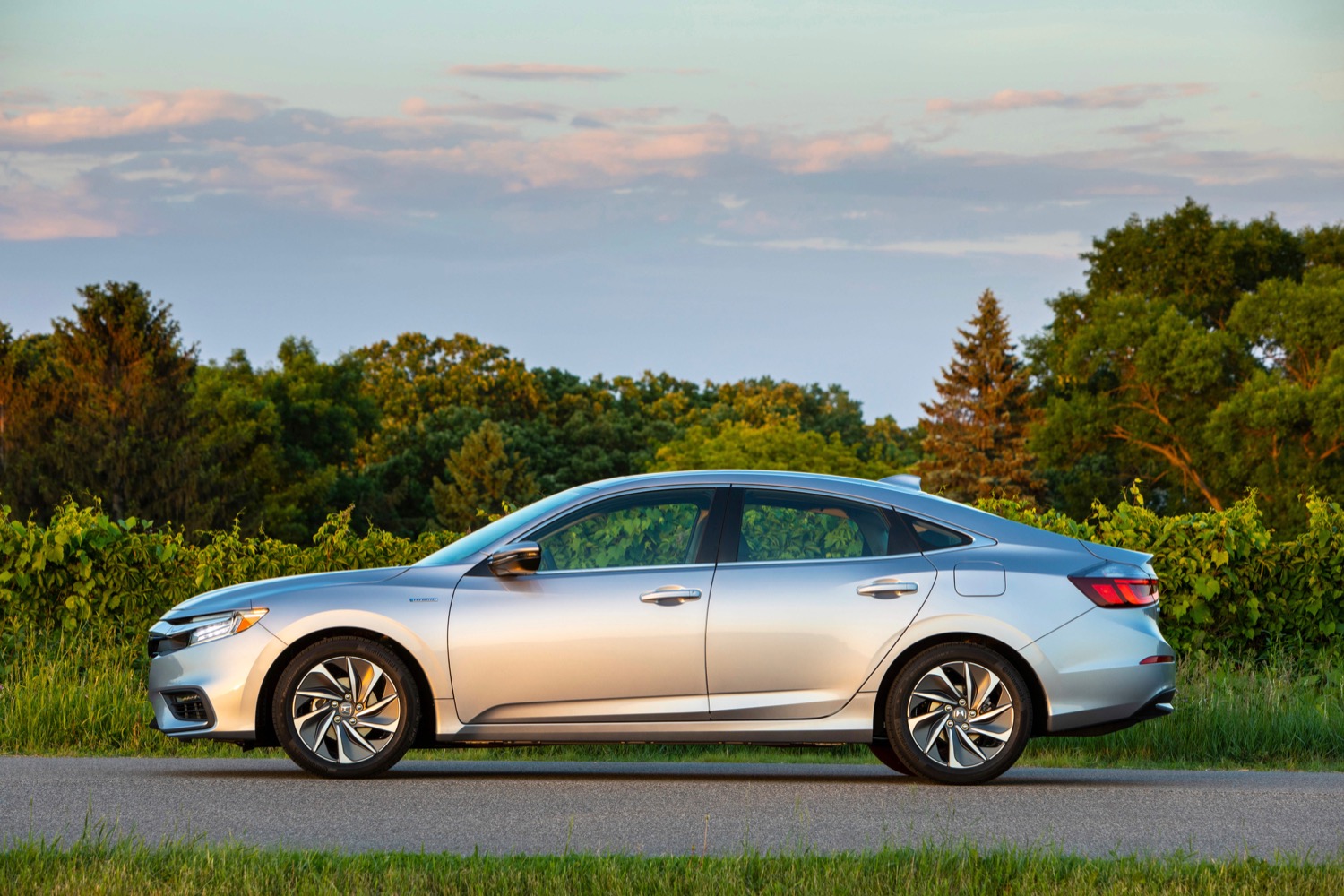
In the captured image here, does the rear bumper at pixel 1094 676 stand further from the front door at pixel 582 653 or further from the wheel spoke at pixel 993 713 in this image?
the front door at pixel 582 653

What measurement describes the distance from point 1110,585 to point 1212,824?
1.60 metres

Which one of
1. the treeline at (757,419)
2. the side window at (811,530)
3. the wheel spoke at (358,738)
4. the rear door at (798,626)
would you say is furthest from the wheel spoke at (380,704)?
the treeline at (757,419)

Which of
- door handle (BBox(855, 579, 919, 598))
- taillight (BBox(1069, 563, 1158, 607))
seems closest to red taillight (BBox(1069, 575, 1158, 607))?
taillight (BBox(1069, 563, 1158, 607))

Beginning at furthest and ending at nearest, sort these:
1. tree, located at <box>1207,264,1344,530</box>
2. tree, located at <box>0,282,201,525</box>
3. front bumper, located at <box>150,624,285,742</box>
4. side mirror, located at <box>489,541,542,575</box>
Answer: tree, located at <box>0,282,201,525</box> < tree, located at <box>1207,264,1344,530</box> < front bumper, located at <box>150,624,285,742</box> < side mirror, located at <box>489,541,542,575</box>

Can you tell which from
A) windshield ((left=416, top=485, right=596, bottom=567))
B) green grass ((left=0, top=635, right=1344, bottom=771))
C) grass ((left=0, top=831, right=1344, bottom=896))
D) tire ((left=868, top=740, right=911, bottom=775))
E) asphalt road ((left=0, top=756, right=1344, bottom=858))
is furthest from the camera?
green grass ((left=0, top=635, right=1344, bottom=771))

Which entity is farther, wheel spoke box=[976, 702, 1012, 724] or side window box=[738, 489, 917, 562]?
side window box=[738, 489, 917, 562]

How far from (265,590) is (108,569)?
4956 millimetres

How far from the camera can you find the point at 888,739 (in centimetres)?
878

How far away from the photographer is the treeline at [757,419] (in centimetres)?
6650

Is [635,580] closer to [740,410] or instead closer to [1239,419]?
[1239,419]

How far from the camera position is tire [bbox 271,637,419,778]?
871cm

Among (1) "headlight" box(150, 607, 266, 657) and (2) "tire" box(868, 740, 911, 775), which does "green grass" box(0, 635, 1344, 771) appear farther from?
(1) "headlight" box(150, 607, 266, 657)

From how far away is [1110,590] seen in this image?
8.91 meters

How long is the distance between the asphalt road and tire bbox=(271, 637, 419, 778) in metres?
0.15
